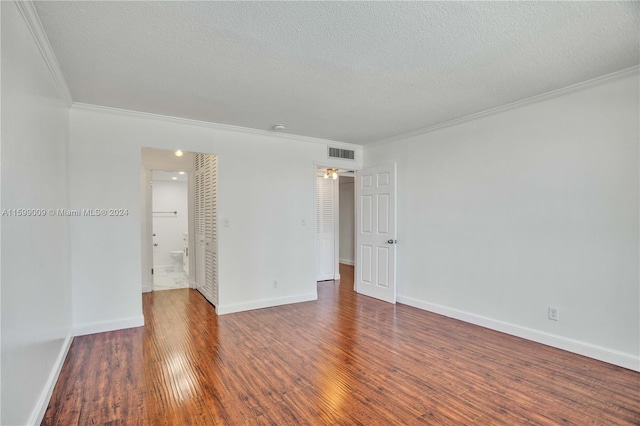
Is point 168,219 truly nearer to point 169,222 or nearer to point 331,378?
point 169,222

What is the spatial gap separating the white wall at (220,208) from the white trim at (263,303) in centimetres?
1

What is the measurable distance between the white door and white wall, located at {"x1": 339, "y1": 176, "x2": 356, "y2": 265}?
112 inches

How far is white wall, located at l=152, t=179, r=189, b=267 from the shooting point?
25.7ft

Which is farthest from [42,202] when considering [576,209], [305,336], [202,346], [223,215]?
[576,209]

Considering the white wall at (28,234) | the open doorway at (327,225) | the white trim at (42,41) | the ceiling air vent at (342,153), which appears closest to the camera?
the white wall at (28,234)

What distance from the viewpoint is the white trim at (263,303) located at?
430 centimetres

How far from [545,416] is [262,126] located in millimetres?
3997

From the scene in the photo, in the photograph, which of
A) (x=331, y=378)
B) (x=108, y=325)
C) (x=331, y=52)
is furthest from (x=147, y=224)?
(x=331, y=52)

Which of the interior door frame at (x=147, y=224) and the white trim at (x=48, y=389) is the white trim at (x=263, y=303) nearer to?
the white trim at (x=48, y=389)

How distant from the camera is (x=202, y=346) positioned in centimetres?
323

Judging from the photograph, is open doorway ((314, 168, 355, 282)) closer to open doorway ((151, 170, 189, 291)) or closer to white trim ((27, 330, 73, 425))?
open doorway ((151, 170, 189, 291))

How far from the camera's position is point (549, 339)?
321 centimetres

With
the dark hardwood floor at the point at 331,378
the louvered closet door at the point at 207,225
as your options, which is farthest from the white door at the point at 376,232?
the louvered closet door at the point at 207,225

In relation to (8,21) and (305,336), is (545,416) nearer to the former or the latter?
(305,336)
